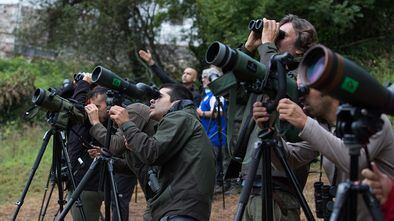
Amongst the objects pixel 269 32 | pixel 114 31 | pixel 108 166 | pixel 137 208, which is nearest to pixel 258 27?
pixel 269 32

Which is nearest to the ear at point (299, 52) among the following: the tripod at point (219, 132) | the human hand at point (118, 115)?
the human hand at point (118, 115)

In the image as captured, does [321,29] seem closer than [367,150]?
No

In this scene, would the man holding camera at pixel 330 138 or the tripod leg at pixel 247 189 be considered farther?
the tripod leg at pixel 247 189

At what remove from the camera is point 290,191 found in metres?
3.14

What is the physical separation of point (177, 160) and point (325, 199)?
943mm

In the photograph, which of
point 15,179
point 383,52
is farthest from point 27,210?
point 383,52

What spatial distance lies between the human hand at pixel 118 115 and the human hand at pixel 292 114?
1245mm

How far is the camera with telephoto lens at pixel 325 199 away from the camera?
2.72 meters

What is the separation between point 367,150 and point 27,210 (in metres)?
6.22

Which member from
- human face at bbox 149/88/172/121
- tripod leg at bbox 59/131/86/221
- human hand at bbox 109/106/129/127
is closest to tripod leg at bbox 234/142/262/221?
human hand at bbox 109/106/129/127

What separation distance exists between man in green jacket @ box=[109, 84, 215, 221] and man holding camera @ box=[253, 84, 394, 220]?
875 mm

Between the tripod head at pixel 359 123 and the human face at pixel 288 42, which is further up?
the human face at pixel 288 42

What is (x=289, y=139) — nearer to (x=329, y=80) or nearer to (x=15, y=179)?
(x=329, y=80)

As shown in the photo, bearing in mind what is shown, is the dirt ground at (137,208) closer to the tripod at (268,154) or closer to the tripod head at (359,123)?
the tripod at (268,154)
